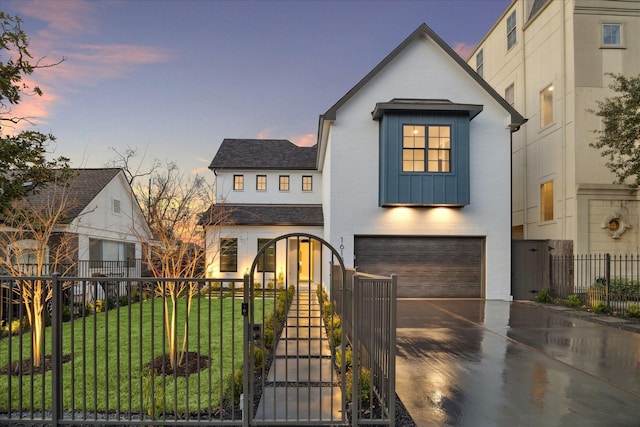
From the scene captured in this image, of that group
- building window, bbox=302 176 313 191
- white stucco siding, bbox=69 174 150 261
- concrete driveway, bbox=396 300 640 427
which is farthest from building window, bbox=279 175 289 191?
concrete driveway, bbox=396 300 640 427

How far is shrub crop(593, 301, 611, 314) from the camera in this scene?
12672 mm

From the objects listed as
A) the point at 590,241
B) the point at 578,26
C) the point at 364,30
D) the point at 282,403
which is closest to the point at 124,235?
the point at 364,30

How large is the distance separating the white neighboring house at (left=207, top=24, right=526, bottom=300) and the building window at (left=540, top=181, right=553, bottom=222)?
3.81m

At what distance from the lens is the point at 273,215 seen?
20172 mm

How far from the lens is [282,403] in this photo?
4949mm

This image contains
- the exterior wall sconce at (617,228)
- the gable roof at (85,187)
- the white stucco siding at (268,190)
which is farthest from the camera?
the white stucco siding at (268,190)

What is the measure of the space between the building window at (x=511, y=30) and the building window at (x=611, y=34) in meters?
4.62

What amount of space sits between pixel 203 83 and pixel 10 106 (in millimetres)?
17801

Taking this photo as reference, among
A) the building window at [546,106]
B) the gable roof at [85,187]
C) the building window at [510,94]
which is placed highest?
the building window at [510,94]

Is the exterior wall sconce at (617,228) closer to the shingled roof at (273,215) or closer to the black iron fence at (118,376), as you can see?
the shingled roof at (273,215)

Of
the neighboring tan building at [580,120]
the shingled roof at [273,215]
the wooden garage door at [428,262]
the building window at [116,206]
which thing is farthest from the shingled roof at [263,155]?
the neighboring tan building at [580,120]

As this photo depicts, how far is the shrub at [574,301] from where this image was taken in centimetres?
1401

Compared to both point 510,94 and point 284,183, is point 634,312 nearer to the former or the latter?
point 510,94

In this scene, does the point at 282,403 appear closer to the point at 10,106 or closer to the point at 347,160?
the point at 10,106
